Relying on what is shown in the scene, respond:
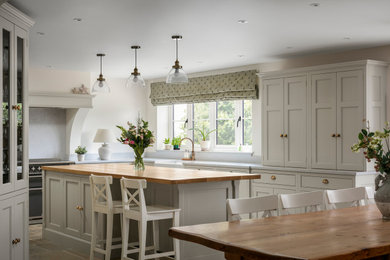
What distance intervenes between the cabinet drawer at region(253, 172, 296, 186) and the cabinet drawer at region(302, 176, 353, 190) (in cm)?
18

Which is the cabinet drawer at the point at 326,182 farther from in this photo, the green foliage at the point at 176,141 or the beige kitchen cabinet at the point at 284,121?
the green foliage at the point at 176,141

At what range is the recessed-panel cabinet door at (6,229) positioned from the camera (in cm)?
406

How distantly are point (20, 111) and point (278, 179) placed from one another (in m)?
3.56

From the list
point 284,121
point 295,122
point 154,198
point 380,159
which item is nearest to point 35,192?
point 154,198

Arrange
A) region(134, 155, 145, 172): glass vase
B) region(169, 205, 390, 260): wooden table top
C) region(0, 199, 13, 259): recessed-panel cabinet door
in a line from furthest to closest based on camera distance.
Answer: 1. region(134, 155, 145, 172): glass vase
2. region(0, 199, 13, 259): recessed-panel cabinet door
3. region(169, 205, 390, 260): wooden table top

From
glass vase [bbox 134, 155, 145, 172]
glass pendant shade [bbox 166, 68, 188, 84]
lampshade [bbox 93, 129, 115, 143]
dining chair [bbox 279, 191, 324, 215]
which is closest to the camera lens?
dining chair [bbox 279, 191, 324, 215]

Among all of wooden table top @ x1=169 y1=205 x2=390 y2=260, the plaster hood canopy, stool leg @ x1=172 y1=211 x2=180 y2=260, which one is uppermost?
the plaster hood canopy

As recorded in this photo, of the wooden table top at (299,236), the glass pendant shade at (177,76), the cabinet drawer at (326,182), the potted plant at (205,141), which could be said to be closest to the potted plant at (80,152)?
the potted plant at (205,141)

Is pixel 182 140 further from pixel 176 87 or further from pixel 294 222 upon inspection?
pixel 294 222

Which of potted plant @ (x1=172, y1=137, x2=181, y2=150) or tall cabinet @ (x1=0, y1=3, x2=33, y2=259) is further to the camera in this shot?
potted plant @ (x1=172, y1=137, x2=181, y2=150)

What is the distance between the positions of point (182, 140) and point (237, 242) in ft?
21.9

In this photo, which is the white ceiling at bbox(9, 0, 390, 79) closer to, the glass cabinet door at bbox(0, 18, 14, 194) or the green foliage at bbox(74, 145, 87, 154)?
the glass cabinet door at bbox(0, 18, 14, 194)

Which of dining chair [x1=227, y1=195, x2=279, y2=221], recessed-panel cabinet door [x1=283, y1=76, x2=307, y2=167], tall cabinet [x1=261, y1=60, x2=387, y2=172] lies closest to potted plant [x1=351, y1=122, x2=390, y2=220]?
dining chair [x1=227, y1=195, x2=279, y2=221]

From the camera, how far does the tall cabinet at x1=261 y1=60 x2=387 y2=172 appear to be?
5.99 meters
